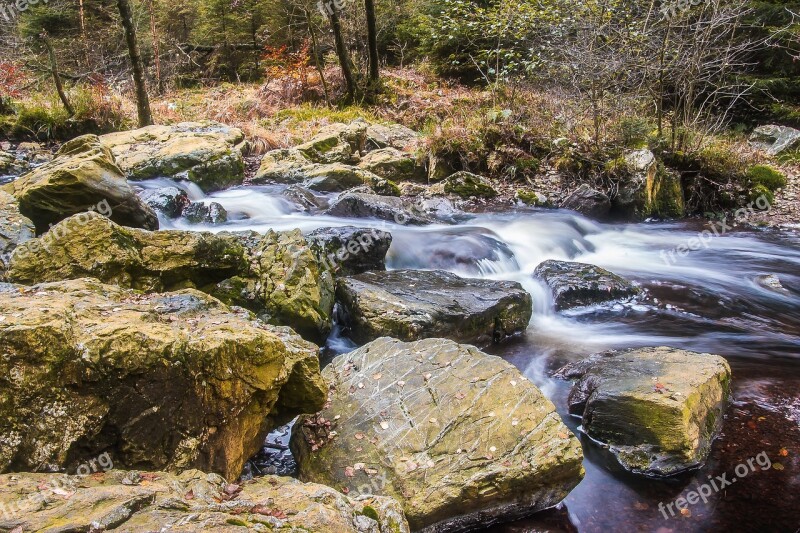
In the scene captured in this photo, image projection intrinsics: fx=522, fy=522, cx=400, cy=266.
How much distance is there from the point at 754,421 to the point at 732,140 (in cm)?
1123

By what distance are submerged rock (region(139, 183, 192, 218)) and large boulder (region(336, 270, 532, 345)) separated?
161 inches

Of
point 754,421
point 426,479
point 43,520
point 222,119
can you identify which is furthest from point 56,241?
point 222,119

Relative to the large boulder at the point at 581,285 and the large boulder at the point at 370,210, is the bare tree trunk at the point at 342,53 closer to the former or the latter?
the large boulder at the point at 370,210

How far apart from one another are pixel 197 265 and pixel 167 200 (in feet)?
13.5

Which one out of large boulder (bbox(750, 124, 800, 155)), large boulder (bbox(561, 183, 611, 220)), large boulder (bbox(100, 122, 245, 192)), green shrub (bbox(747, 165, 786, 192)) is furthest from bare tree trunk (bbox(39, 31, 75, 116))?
large boulder (bbox(750, 124, 800, 155))

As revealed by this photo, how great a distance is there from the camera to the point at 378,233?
24.5ft

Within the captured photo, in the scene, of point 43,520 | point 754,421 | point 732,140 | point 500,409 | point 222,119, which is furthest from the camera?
point 222,119

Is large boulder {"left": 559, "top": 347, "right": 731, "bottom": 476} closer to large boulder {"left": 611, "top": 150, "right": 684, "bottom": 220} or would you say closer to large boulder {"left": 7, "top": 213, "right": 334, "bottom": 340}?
large boulder {"left": 7, "top": 213, "right": 334, "bottom": 340}

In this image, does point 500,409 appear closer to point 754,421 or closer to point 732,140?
point 754,421

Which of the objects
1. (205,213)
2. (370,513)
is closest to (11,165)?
(205,213)

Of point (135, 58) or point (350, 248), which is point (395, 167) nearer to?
point (350, 248)

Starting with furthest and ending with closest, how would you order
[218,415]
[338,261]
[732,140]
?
[732,140]
[338,261]
[218,415]

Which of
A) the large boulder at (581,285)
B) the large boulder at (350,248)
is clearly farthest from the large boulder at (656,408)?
the large boulder at (350,248)

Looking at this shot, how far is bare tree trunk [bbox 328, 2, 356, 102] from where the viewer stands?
583 inches
